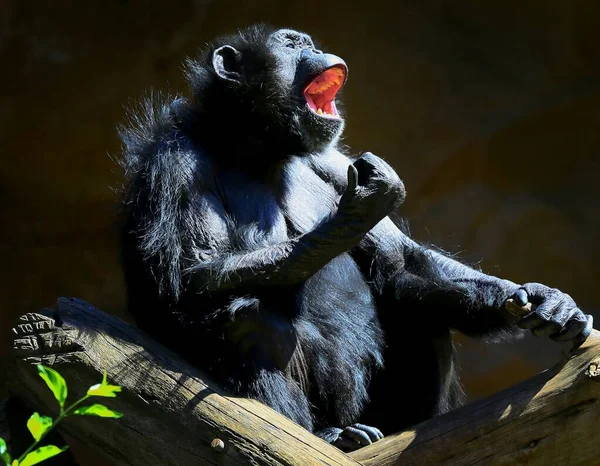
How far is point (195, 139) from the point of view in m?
4.50

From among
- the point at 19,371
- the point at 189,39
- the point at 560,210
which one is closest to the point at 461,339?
the point at 560,210

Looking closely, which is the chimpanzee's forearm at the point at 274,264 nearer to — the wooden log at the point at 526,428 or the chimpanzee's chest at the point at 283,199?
the chimpanzee's chest at the point at 283,199

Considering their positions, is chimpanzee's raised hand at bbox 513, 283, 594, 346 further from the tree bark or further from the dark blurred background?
the dark blurred background

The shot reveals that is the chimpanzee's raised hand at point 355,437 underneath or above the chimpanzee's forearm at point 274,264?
underneath

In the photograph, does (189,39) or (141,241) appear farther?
(189,39)

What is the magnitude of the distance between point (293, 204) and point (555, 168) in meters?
2.63

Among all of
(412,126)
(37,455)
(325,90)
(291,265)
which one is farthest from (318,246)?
(412,126)

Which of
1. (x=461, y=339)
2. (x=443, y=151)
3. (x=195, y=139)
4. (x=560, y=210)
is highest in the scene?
(x=195, y=139)

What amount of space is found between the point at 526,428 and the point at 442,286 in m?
1.16

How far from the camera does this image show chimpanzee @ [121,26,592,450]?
391 centimetres

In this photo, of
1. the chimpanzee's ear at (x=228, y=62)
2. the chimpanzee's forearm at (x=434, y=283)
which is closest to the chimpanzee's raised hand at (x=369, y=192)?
the chimpanzee's forearm at (x=434, y=283)

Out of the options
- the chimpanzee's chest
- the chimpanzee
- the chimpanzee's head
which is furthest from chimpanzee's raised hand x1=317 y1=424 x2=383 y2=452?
the chimpanzee's head

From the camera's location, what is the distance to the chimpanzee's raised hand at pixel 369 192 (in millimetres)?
3760

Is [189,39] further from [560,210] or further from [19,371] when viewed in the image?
[19,371]
